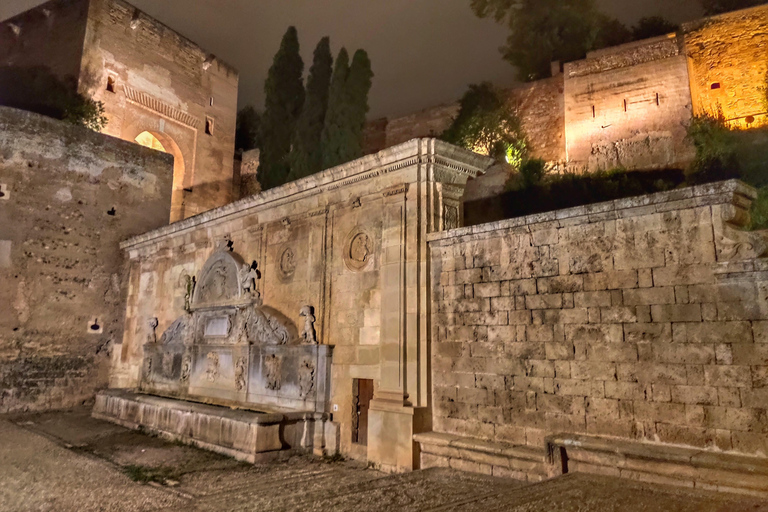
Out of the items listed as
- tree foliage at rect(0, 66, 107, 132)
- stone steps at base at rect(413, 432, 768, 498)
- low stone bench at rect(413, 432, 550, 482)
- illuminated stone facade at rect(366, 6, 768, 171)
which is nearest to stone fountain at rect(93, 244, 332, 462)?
low stone bench at rect(413, 432, 550, 482)

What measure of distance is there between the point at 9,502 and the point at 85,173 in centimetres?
958

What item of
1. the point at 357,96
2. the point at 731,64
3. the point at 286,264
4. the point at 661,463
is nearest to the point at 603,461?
the point at 661,463

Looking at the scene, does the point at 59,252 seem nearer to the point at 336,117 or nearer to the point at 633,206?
the point at 336,117

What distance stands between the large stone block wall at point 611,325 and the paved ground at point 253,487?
74 centimetres

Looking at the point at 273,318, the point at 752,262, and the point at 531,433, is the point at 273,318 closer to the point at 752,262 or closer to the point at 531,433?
the point at 531,433

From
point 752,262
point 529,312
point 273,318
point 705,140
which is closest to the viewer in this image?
A: point 752,262

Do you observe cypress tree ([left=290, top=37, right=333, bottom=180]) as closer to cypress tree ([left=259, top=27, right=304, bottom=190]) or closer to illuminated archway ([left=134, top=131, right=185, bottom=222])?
cypress tree ([left=259, top=27, right=304, bottom=190])

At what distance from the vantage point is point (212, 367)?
379 inches

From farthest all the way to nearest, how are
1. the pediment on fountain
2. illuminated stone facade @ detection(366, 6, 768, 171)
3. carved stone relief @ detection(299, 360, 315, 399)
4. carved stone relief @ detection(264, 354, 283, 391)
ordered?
illuminated stone facade @ detection(366, 6, 768, 171) → the pediment on fountain → carved stone relief @ detection(264, 354, 283, 391) → carved stone relief @ detection(299, 360, 315, 399)

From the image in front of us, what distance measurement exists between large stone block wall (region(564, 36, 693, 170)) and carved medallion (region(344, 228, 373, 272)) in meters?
12.5

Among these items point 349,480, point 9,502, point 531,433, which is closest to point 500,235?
point 531,433

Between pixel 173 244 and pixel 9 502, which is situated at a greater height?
pixel 173 244

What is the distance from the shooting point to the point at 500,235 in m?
6.17

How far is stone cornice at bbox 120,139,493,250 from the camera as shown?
22.5 feet
